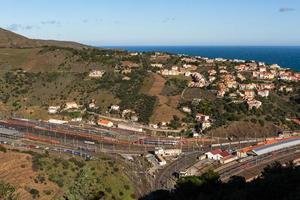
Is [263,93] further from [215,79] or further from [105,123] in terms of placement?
[105,123]

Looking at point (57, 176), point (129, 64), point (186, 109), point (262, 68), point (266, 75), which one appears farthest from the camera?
point (262, 68)

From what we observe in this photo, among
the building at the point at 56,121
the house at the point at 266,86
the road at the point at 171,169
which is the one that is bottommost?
the road at the point at 171,169

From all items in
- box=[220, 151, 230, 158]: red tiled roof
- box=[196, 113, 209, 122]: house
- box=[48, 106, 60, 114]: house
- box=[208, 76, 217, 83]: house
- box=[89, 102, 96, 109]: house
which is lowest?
box=[220, 151, 230, 158]: red tiled roof

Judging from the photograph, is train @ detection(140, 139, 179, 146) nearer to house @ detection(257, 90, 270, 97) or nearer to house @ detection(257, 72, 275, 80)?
house @ detection(257, 90, 270, 97)

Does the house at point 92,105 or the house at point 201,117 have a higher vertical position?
the house at point 201,117

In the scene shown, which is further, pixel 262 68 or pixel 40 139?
pixel 262 68

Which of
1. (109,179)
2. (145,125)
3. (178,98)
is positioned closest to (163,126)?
(145,125)

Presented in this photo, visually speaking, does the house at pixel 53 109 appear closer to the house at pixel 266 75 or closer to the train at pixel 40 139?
the train at pixel 40 139

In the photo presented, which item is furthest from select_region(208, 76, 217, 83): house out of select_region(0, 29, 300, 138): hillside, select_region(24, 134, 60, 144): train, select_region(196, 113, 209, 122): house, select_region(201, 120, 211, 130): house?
select_region(24, 134, 60, 144): train

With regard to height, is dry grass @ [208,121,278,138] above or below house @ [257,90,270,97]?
below

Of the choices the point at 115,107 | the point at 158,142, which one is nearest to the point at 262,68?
the point at 115,107

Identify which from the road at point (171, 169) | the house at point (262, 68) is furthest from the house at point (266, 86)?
the road at point (171, 169)
